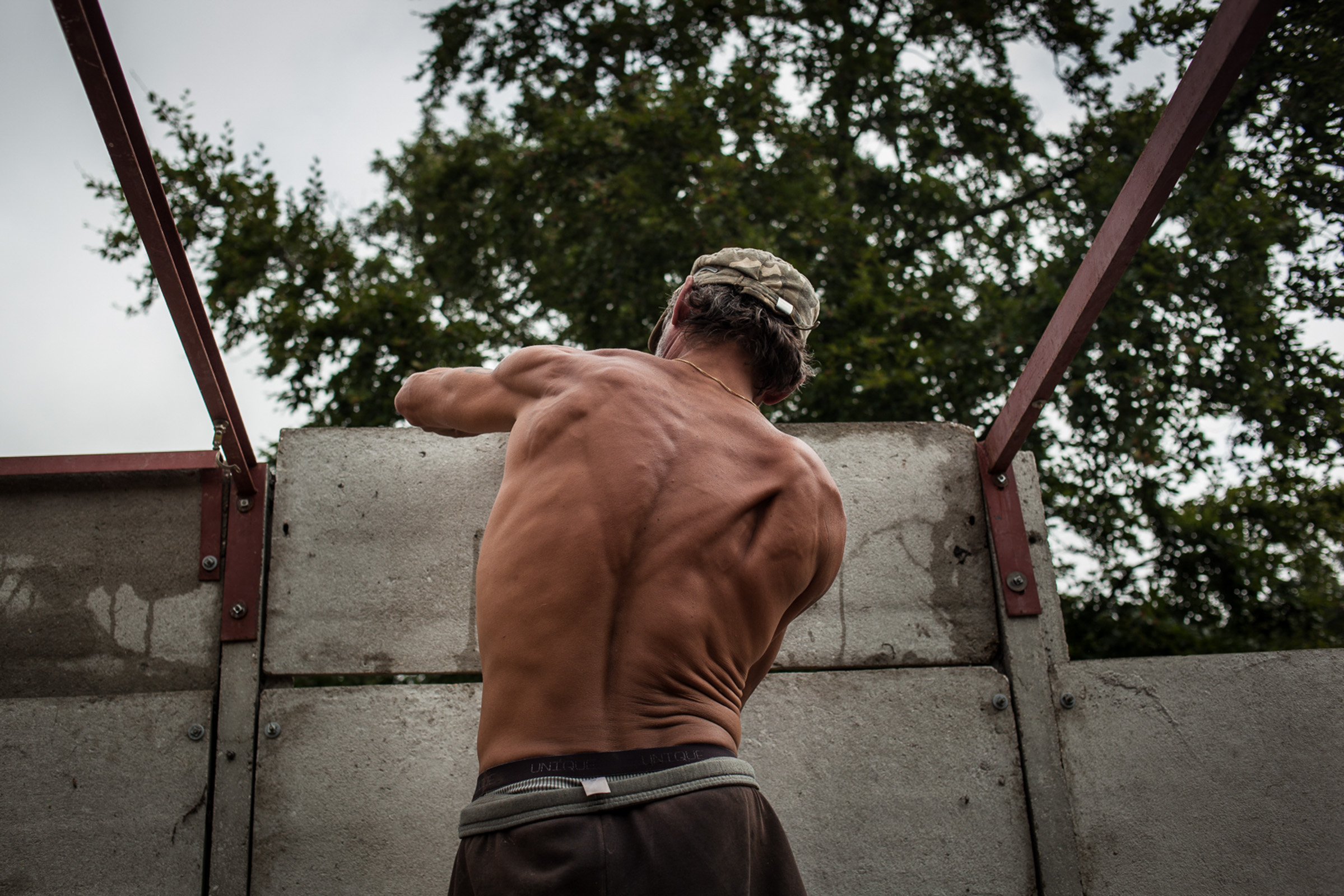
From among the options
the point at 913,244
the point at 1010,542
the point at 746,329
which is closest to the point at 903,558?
the point at 1010,542

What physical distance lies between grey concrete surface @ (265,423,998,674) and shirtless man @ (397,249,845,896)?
0.83m

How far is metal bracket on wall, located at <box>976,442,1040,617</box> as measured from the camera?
2.65 metres

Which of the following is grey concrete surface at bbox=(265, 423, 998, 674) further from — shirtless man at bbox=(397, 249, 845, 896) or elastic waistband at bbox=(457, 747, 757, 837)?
elastic waistband at bbox=(457, 747, 757, 837)

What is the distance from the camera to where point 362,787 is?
2361 mm

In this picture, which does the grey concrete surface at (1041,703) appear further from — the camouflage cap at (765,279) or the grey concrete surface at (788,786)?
the camouflage cap at (765,279)

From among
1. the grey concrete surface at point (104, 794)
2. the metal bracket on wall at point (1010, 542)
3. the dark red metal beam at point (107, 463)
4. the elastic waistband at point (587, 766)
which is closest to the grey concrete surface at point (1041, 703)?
the metal bracket on wall at point (1010, 542)

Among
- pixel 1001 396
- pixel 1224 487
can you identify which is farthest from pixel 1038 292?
pixel 1224 487

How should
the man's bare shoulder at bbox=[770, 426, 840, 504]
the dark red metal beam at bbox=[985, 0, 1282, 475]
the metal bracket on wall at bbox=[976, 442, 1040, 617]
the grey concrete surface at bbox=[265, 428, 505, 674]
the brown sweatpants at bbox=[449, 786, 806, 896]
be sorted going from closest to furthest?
the brown sweatpants at bbox=[449, 786, 806, 896]
the man's bare shoulder at bbox=[770, 426, 840, 504]
the dark red metal beam at bbox=[985, 0, 1282, 475]
the grey concrete surface at bbox=[265, 428, 505, 674]
the metal bracket on wall at bbox=[976, 442, 1040, 617]

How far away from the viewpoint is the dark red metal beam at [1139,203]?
74.7 inches

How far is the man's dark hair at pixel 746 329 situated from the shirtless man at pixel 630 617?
143mm

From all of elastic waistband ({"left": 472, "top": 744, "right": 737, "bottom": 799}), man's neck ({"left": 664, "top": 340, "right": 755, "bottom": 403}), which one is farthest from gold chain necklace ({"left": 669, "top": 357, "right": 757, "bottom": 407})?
elastic waistband ({"left": 472, "top": 744, "right": 737, "bottom": 799})

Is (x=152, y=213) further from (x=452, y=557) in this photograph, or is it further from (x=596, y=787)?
(x=596, y=787)

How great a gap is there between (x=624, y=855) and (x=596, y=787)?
104 millimetres

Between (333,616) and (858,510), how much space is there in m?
1.54
